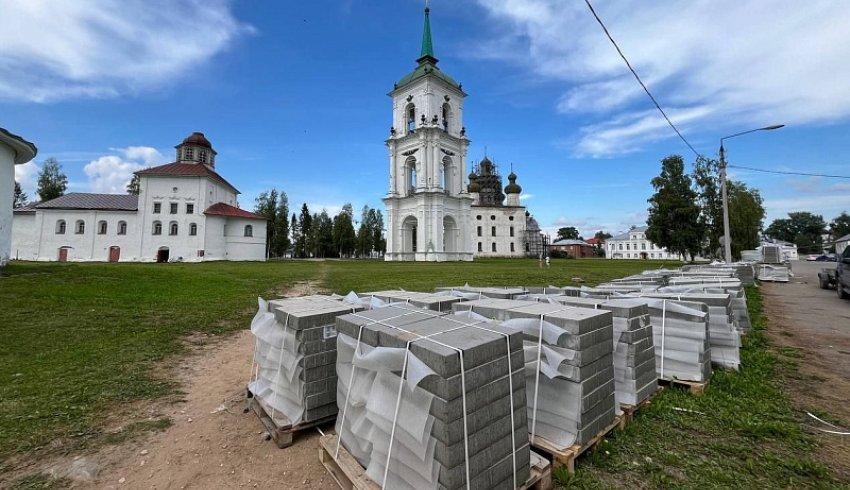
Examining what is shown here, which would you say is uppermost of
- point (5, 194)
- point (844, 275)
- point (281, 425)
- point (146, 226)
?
point (146, 226)

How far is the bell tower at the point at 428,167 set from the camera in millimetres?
43219

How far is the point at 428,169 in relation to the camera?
44062mm

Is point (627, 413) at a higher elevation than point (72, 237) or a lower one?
lower

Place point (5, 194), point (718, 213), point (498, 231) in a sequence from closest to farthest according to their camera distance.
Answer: point (5, 194), point (718, 213), point (498, 231)

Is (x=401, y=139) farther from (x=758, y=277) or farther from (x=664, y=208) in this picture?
(x=758, y=277)

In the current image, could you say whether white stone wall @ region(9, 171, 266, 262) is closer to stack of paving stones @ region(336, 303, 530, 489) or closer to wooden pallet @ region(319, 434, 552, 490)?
wooden pallet @ region(319, 434, 552, 490)

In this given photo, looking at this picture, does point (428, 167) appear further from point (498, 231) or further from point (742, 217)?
point (498, 231)

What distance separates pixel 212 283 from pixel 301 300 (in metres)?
12.8

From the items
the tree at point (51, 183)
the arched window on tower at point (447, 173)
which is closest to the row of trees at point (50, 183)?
the tree at point (51, 183)

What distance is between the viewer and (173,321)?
26.9 ft

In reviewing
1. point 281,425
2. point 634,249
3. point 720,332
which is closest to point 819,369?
point 720,332

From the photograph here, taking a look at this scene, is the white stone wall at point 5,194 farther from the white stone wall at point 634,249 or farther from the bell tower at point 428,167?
the white stone wall at point 634,249

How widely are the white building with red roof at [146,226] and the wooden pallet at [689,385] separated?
44542 millimetres

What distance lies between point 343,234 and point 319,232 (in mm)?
4977
